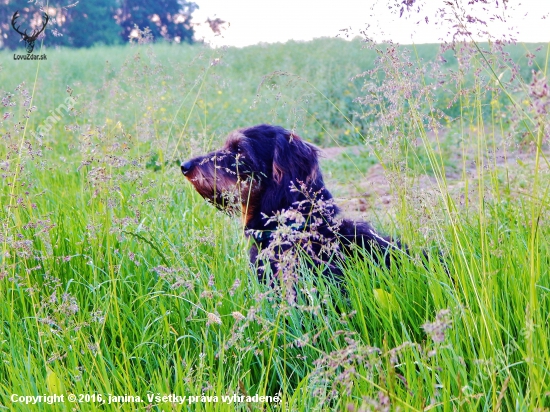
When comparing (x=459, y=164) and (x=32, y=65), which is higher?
(x=32, y=65)

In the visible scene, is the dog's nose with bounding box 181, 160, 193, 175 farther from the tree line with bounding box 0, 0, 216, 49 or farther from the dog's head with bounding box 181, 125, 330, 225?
the tree line with bounding box 0, 0, 216, 49

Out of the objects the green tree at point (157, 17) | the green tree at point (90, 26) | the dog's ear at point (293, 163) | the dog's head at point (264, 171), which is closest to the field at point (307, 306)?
the dog's head at point (264, 171)

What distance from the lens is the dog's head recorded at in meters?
3.67

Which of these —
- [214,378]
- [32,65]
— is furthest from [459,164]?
[32,65]

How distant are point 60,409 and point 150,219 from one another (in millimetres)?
1827

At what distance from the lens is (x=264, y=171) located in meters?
3.87

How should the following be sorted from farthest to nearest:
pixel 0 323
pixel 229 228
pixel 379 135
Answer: pixel 229 228 → pixel 379 135 → pixel 0 323

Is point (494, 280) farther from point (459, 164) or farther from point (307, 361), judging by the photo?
point (459, 164)

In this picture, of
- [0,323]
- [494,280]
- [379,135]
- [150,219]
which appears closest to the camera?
[494,280]

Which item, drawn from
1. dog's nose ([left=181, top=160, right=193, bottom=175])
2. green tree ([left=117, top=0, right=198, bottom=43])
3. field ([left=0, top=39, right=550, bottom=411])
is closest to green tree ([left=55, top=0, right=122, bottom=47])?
green tree ([left=117, top=0, right=198, bottom=43])

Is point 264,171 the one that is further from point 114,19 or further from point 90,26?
point 114,19

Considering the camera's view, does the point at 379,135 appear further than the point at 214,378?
Yes

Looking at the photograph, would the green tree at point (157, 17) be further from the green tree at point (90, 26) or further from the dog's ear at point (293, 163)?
the dog's ear at point (293, 163)

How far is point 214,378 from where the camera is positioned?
6.94 ft
